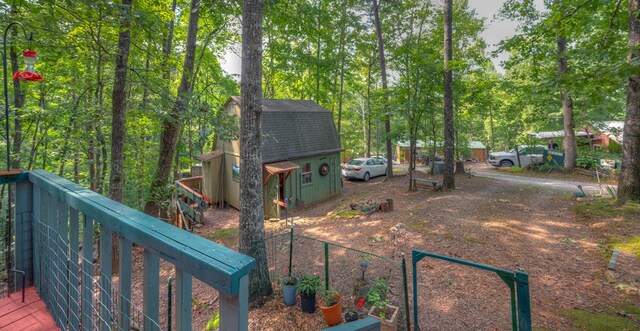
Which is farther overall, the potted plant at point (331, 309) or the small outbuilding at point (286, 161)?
the small outbuilding at point (286, 161)

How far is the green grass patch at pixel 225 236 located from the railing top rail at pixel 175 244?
23.1 ft

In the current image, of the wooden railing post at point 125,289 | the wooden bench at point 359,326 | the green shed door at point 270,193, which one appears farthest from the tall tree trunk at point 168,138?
the wooden bench at point 359,326

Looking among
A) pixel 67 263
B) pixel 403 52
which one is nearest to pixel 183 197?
pixel 403 52

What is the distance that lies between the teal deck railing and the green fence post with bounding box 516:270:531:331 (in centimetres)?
255

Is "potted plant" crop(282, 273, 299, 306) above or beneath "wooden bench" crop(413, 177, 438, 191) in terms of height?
beneath

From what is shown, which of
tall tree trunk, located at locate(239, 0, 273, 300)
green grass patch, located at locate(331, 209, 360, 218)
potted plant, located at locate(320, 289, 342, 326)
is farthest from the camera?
green grass patch, located at locate(331, 209, 360, 218)

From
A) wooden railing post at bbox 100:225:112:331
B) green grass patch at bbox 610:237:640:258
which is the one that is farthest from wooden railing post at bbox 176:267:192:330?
green grass patch at bbox 610:237:640:258

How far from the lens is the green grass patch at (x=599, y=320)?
11.7ft

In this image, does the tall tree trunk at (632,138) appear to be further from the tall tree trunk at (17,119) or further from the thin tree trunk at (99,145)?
the tall tree trunk at (17,119)

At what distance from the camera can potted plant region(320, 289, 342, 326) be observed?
13.2 feet

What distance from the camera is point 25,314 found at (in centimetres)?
200

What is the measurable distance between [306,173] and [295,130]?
196 centimetres

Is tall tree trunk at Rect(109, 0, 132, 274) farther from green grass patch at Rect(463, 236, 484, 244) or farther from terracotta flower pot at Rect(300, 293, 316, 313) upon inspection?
green grass patch at Rect(463, 236, 484, 244)

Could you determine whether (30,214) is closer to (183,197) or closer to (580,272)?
(580,272)
